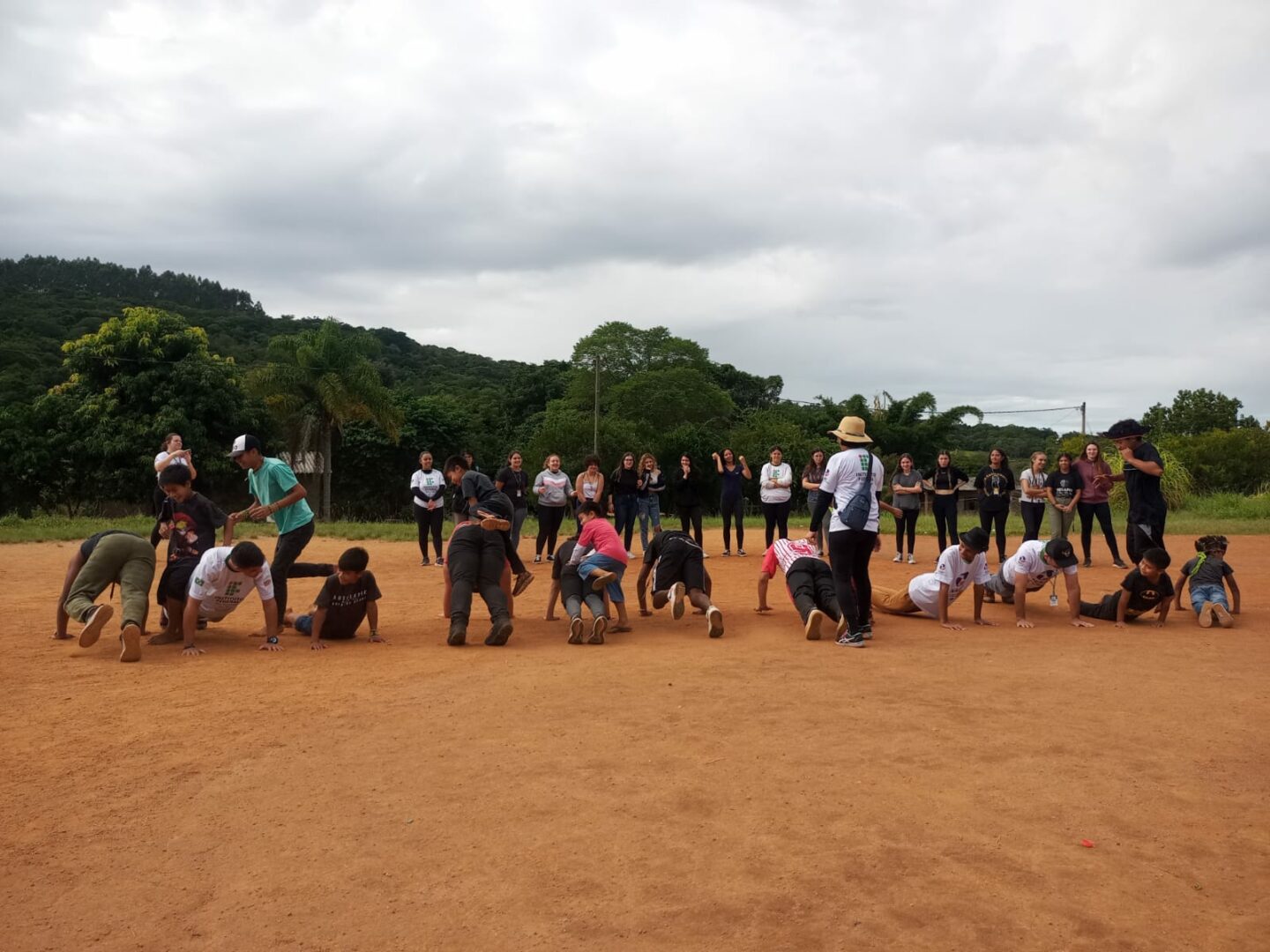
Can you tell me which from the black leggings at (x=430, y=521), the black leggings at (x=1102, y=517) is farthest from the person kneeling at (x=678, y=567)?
the black leggings at (x=1102, y=517)

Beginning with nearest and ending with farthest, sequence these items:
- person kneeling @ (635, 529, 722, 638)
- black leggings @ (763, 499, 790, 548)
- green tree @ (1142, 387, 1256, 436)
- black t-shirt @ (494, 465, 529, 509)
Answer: person kneeling @ (635, 529, 722, 638), black t-shirt @ (494, 465, 529, 509), black leggings @ (763, 499, 790, 548), green tree @ (1142, 387, 1256, 436)

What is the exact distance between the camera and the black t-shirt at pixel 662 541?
9.16 metres

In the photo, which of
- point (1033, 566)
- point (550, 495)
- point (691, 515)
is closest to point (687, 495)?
point (691, 515)

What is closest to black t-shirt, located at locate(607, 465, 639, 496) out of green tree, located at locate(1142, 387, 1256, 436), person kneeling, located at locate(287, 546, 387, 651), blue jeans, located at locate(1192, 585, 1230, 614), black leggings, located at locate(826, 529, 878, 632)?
person kneeling, located at locate(287, 546, 387, 651)

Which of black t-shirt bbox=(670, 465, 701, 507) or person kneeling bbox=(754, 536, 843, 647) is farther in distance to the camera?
black t-shirt bbox=(670, 465, 701, 507)

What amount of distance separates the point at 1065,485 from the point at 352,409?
26.3 meters

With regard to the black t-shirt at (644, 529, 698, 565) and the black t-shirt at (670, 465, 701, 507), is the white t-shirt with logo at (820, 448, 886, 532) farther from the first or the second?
the black t-shirt at (670, 465, 701, 507)

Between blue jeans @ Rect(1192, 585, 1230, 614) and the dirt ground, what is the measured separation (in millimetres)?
1882

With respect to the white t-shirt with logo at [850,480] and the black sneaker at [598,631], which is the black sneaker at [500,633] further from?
the white t-shirt with logo at [850,480]

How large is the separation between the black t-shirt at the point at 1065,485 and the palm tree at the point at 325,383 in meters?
25.8

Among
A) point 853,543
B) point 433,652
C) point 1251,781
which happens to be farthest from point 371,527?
point 1251,781

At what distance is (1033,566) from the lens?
9273mm

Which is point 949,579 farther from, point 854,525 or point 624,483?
point 624,483

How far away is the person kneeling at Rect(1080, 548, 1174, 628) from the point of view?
8961 millimetres
